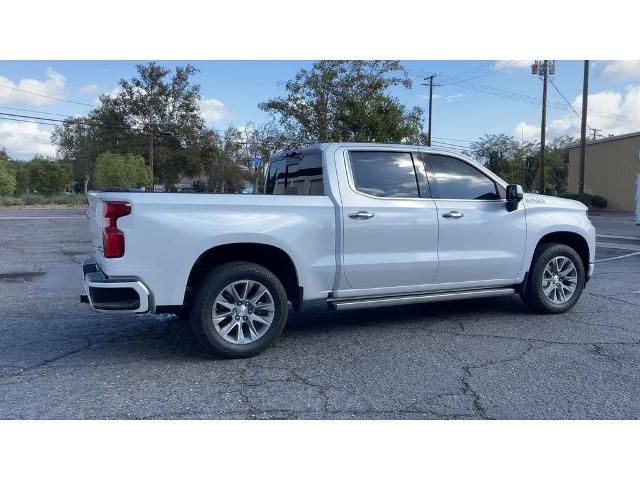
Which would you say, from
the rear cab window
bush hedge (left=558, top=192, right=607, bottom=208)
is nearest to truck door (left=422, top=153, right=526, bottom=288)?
the rear cab window

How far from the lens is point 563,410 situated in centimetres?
380

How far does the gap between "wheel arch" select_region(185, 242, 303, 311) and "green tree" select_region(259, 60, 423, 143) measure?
1558 cm

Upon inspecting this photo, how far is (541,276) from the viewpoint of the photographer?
6.32 meters

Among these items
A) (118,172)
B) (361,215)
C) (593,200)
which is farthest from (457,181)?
(118,172)

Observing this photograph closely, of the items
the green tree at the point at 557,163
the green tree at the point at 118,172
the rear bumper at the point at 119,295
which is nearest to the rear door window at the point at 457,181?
the rear bumper at the point at 119,295

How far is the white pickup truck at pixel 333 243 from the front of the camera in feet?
14.9

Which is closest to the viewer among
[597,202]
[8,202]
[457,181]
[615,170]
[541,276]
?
[457,181]

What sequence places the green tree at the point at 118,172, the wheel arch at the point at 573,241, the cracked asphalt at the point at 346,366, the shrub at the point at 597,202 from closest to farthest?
the cracked asphalt at the point at 346,366 < the wheel arch at the point at 573,241 < the shrub at the point at 597,202 < the green tree at the point at 118,172

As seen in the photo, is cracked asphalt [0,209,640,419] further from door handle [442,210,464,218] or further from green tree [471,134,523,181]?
green tree [471,134,523,181]

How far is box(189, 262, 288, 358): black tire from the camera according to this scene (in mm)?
4695

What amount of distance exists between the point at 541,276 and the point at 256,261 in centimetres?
329

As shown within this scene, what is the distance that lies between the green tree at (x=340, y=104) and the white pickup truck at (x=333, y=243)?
1438 centimetres

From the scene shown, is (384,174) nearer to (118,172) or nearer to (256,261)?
(256,261)

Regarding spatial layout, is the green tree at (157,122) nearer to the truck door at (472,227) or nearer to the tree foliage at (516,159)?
the tree foliage at (516,159)
